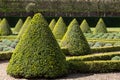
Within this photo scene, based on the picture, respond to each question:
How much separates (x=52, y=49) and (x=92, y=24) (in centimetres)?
2958

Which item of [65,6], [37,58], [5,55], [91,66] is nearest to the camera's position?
[37,58]

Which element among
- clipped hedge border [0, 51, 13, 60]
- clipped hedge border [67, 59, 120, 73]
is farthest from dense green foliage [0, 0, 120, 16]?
clipped hedge border [67, 59, 120, 73]

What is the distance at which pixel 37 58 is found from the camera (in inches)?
391

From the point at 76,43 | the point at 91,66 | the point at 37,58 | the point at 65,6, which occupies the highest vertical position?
the point at 37,58

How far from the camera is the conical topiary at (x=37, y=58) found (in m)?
9.77

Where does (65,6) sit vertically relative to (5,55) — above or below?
below

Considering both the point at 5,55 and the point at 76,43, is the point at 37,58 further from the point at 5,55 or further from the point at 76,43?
the point at 76,43

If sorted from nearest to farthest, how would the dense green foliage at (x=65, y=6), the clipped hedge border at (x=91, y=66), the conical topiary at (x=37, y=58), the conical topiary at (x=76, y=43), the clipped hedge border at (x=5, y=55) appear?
the conical topiary at (x=37, y=58) < the clipped hedge border at (x=91, y=66) < the clipped hedge border at (x=5, y=55) < the conical topiary at (x=76, y=43) < the dense green foliage at (x=65, y=6)

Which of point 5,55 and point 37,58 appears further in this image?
point 5,55

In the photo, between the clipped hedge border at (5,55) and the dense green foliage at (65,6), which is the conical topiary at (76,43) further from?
the dense green foliage at (65,6)

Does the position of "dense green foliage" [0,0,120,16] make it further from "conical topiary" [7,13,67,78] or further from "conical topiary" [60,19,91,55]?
"conical topiary" [7,13,67,78]

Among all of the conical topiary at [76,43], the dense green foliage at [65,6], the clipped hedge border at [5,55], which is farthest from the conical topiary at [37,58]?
the dense green foliage at [65,6]

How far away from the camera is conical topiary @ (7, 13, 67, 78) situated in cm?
977

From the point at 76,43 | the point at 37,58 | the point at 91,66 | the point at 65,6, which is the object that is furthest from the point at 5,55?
the point at 65,6
